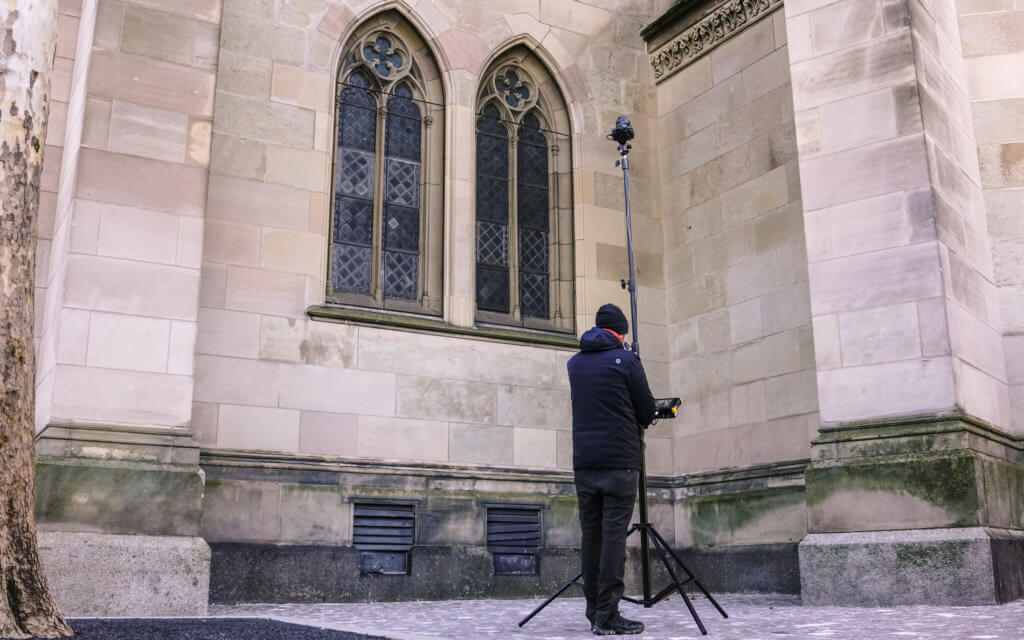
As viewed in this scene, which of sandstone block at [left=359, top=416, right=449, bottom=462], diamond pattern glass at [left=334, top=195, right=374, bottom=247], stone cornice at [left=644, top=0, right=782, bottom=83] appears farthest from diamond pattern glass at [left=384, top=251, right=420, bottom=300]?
stone cornice at [left=644, top=0, right=782, bottom=83]

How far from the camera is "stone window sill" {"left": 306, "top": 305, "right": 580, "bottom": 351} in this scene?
10328mm

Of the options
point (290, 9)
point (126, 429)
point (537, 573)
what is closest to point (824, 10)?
point (290, 9)

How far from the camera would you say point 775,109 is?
36.9ft

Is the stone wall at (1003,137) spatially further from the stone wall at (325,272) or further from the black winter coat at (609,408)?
the black winter coat at (609,408)

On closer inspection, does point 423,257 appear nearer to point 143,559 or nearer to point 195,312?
point 195,312

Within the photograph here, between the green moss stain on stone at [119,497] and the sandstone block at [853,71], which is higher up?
the sandstone block at [853,71]

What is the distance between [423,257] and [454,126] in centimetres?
154

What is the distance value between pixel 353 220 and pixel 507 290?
1941 millimetres

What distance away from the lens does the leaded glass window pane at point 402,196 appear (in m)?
11.3

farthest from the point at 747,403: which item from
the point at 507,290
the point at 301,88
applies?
the point at 301,88

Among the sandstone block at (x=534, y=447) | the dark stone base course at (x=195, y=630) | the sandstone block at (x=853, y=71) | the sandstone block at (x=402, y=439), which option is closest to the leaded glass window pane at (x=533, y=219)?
the sandstone block at (x=534, y=447)

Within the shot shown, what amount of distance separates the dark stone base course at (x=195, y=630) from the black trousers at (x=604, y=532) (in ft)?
4.70

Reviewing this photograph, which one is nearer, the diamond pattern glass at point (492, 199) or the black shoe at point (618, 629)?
the black shoe at point (618, 629)

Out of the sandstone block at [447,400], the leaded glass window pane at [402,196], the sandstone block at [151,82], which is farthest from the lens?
the leaded glass window pane at [402,196]
